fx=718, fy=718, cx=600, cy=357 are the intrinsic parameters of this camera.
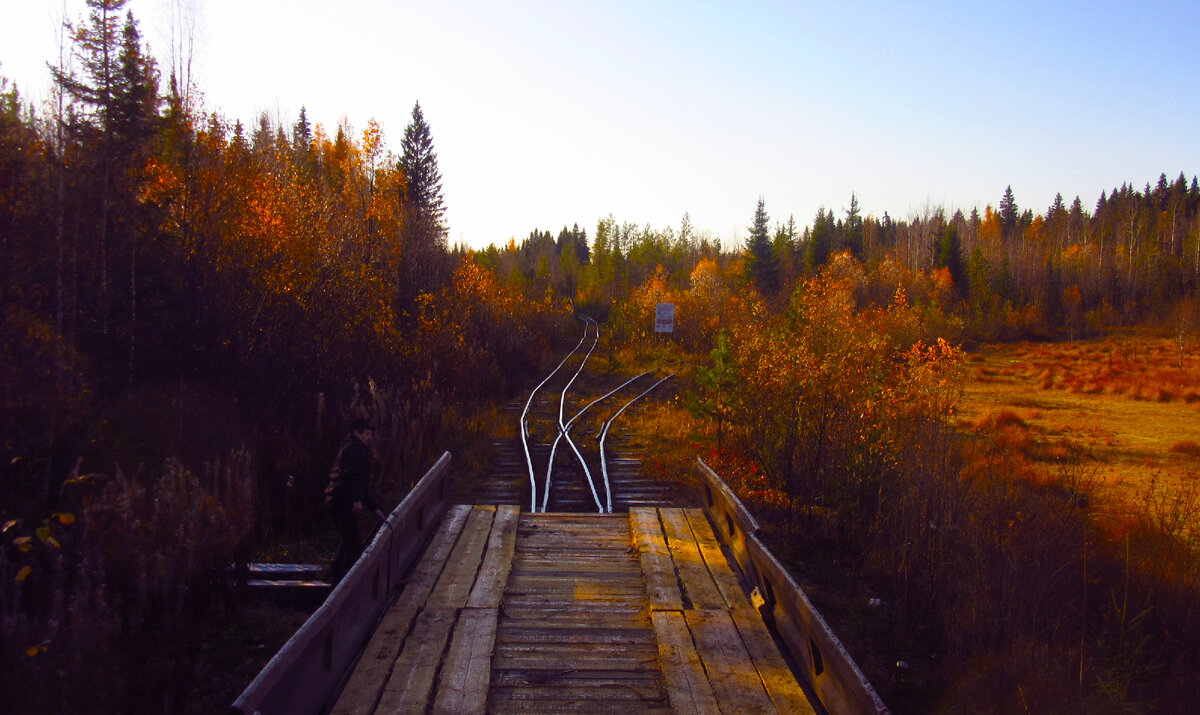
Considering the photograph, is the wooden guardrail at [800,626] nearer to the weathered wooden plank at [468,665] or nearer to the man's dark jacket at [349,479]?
the weathered wooden plank at [468,665]

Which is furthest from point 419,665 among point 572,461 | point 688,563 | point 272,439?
point 572,461

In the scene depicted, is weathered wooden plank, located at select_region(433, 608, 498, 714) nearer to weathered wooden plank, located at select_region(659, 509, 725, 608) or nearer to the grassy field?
weathered wooden plank, located at select_region(659, 509, 725, 608)

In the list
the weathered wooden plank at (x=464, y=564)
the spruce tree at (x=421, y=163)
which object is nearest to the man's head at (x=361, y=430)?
the weathered wooden plank at (x=464, y=564)

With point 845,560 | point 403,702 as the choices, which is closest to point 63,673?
point 403,702

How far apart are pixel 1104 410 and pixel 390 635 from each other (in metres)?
29.9

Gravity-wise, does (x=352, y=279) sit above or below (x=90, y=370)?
above

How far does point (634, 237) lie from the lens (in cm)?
10581

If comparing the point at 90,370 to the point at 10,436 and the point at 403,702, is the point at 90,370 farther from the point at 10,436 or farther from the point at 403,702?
the point at 403,702

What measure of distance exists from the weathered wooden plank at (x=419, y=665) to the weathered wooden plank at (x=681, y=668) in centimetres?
128

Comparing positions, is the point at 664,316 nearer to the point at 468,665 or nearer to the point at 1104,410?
the point at 1104,410

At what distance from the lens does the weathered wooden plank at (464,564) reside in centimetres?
504

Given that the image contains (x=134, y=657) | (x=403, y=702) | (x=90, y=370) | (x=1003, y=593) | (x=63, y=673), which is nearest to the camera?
(x=403, y=702)

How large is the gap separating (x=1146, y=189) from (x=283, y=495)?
158115mm

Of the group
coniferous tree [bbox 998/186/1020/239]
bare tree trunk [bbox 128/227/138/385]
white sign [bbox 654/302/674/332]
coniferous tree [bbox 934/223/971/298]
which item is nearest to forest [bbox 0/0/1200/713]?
bare tree trunk [bbox 128/227/138/385]
